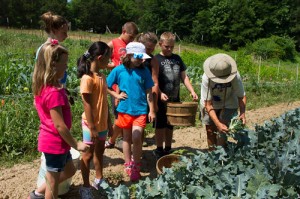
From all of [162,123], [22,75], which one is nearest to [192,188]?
[162,123]

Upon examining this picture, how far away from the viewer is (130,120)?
3.70 meters

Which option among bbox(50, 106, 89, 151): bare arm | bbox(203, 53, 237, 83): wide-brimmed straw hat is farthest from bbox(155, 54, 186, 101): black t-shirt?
bbox(50, 106, 89, 151): bare arm

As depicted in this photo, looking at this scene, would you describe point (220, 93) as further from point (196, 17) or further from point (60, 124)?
point (196, 17)

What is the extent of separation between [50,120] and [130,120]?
124cm

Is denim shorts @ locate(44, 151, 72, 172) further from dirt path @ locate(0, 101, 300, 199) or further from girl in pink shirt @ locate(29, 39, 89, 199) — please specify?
dirt path @ locate(0, 101, 300, 199)

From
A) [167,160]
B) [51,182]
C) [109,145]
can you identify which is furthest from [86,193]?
[109,145]

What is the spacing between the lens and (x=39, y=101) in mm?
2549

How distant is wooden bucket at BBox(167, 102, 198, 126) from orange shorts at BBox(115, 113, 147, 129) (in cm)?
33

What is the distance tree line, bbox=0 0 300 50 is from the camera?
127 ft

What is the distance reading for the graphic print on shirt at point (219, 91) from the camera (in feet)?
11.6

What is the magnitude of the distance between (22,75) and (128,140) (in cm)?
307

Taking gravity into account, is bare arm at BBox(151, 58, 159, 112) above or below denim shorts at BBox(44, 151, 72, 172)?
above

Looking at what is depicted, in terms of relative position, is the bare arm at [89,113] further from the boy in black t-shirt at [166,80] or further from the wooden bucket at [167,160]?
the boy in black t-shirt at [166,80]

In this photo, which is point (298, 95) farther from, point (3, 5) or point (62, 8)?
point (62, 8)
